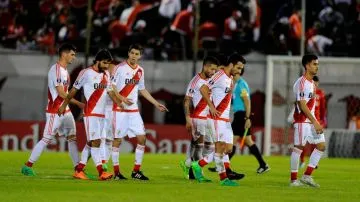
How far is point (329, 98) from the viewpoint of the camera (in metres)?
28.3

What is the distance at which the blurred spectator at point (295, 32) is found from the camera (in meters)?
29.7

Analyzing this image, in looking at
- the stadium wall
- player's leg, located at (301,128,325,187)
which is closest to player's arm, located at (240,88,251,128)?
player's leg, located at (301,128,325,187)

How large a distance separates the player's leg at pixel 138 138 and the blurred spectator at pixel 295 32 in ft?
44.6

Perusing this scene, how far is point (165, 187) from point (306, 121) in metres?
2.40

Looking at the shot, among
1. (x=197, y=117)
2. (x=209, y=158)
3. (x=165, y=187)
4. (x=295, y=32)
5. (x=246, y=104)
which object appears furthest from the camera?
(x=295, y=32)

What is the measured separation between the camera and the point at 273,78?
2866cm

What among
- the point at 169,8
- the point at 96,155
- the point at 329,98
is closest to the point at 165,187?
the point at 96,155

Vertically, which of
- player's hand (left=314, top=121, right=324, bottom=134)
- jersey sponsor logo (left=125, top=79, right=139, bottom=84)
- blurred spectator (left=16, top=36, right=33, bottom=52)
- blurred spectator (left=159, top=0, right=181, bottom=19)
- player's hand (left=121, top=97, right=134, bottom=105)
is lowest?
player's hand (left=314, top=121, right=324, bottom=134)

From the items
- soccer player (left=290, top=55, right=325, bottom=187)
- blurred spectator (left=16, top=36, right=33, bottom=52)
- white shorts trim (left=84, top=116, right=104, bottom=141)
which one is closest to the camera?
soccer player (left=290, top=55, right=325, bottom=187)

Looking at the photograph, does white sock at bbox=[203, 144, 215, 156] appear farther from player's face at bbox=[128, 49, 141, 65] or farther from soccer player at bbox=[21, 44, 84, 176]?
soccer player at bbox=[21, 44, 84, 176]

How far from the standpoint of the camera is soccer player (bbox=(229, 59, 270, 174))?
1969 centimetres

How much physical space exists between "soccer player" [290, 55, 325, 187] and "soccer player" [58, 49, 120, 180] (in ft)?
9.20

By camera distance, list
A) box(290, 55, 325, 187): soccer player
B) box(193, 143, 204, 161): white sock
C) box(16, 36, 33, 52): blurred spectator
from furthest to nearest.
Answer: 1. box(16, 36, 33, 52): blurred spectator
2. box(193, 143, 204, 161): white sock
3. box(290, 55, 325, 187): soccer player

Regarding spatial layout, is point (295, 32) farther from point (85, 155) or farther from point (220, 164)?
point (220, 164)
